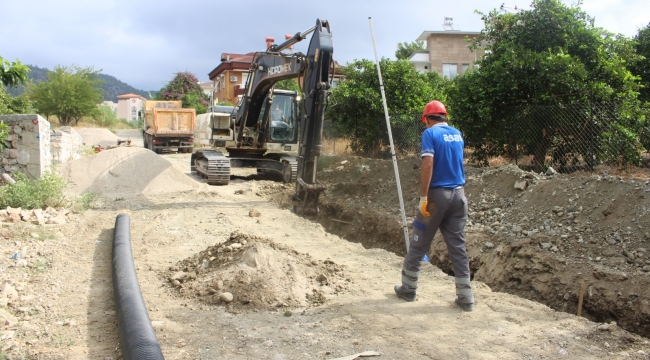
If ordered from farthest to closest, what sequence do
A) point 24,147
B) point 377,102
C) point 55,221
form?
point 377,102 < point 24,147 < point 55,221

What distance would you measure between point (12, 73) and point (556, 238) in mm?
6542

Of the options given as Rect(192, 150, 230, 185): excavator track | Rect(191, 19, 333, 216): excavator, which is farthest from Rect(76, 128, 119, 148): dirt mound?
Rect(192, 150, 230, 185): excavator track

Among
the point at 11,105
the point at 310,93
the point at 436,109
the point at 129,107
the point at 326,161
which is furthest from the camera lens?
the point at 129,107

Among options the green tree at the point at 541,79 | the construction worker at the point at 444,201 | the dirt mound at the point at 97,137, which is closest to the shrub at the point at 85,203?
the construction worker at the point at 444,201

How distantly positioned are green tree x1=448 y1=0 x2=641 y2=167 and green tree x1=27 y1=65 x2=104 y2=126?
31.7 metres

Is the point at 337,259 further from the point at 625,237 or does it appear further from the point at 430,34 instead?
the point at 430,34

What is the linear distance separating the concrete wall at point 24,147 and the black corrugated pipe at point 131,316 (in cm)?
537

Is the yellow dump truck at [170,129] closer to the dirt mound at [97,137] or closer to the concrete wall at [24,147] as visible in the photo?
the dirt mound at [97,137]

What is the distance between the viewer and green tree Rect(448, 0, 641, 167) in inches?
373

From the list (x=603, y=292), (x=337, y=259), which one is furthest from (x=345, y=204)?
(x=603, y=292)

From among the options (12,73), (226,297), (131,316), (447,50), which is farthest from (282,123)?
(447,50)

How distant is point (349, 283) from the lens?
219 inches

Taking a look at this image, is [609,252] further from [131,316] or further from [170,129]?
[170,129]

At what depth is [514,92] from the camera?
1028 centimetres
